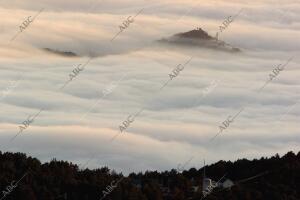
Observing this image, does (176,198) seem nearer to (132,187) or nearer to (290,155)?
(132,187)

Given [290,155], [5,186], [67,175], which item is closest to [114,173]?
[67,175]

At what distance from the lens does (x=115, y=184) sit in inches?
5212

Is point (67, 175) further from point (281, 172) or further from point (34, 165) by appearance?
point (281, 172)

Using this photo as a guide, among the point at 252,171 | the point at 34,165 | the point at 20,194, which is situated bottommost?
the point at 20,194

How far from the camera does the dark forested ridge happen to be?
131000 millimetres

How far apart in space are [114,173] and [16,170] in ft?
56.0

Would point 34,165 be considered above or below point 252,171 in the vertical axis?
below

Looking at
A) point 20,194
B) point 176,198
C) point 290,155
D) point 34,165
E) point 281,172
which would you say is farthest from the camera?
point 290,155

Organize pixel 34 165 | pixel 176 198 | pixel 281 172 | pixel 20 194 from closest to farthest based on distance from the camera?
1. pixel 20 194
2. pixel 176 198
3. pixel 34 165
4. pixel 281 172

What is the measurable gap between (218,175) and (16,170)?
2286 inches

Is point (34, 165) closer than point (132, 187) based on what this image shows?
No

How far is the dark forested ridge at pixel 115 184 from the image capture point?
131000mm

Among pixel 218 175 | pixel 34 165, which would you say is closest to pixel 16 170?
pixel 34 165

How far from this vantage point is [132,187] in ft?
440
